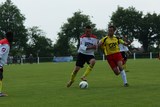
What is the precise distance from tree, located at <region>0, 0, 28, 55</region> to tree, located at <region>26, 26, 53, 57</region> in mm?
2412

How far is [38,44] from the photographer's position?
117 meters

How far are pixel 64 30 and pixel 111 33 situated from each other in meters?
107

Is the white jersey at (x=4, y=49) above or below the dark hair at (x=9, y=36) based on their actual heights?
below

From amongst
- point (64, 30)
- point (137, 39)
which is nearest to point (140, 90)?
point (137, 39)

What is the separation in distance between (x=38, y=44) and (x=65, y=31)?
996 centimetres

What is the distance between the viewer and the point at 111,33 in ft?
52.0

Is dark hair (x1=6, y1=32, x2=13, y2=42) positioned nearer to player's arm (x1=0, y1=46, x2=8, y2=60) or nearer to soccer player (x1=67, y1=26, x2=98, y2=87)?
player's arm (x1=0, y1=46, x2=8, y2=60)

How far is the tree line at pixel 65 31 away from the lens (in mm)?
112125

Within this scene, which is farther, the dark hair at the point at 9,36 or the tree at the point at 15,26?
the tree at the point at 15,26

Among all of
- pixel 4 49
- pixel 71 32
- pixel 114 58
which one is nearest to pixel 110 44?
pixel 114 58

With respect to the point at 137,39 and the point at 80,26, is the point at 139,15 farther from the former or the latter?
the point at 80,26

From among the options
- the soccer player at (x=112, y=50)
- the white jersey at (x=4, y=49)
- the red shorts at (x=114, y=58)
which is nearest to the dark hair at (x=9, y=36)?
the white jersey at (x=4, y=49)

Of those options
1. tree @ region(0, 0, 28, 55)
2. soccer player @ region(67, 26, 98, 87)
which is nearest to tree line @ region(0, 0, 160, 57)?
tree @ region(0, 0, 28, 55)

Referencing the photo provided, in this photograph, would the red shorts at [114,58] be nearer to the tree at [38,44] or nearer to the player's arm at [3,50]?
the player's arm at [3,50]
